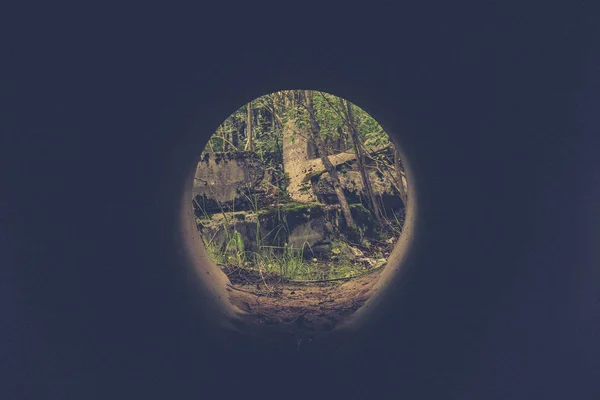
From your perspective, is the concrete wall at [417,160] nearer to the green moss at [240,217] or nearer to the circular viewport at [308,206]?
the circular viewport at [308,206]

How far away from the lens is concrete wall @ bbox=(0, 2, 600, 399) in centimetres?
221

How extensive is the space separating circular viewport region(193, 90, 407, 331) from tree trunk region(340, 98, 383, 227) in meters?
0.01

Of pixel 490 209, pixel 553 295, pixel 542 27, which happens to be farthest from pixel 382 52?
pixel 553 295

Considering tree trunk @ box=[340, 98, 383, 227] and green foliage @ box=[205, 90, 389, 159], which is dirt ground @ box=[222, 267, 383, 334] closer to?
tree trunk @ box=[340, 98, 383, 227]

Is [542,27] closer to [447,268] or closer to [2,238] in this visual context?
[447,268]

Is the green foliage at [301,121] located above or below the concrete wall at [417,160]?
above

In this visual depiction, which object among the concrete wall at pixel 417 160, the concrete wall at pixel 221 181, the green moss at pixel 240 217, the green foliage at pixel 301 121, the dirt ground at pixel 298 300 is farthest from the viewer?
the green foliage at pixel 301 121

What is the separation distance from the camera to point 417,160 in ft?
10.00

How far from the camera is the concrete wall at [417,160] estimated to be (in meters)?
2.21

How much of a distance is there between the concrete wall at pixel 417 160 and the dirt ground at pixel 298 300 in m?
0.37

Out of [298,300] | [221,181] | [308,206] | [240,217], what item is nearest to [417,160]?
[298,300]

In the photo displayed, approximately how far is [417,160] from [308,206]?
395 cm

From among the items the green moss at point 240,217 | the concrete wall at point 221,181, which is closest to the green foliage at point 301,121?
the concrete wall at point 221,181

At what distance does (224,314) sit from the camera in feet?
10.7
